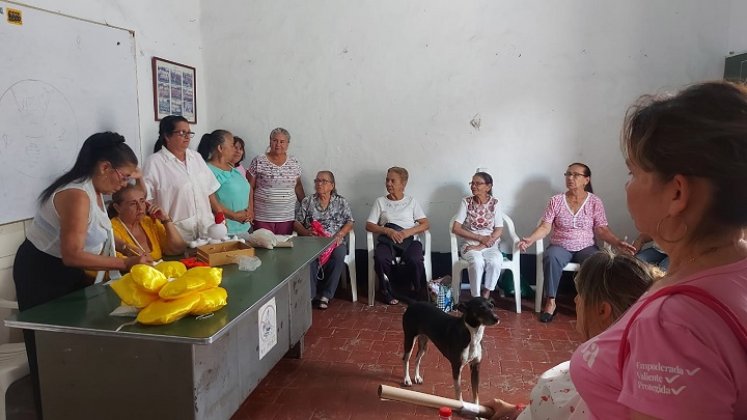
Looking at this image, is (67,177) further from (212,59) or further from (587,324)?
(212,59)

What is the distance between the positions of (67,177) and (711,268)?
2458 millimetres

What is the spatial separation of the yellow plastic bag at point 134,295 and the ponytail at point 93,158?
651 millimetres

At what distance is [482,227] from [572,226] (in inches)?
28.9

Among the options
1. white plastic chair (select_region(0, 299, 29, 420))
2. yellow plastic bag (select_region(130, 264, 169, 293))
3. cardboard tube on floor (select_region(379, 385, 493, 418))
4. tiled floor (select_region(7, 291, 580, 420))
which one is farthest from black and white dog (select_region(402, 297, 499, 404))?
white plastic chair (select_region(0, 299, 29, 420))

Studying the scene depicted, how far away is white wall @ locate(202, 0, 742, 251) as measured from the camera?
4473mm

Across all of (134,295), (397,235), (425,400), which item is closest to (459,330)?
(425,400)

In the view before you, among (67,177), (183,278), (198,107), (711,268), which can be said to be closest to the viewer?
(711,268)

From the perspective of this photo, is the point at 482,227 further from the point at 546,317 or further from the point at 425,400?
the point at 425,400

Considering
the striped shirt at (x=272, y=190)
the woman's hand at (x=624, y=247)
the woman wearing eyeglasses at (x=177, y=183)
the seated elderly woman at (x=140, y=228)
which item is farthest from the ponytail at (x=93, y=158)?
the woman's hand at (x=624, y=247)

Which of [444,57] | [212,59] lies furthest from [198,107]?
[444,57]

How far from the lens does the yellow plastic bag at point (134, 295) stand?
1.96 meters

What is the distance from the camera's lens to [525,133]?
15.5 feet

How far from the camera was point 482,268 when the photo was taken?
4.31m

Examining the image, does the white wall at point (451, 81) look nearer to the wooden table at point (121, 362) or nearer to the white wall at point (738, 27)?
the white wall at point (738, 27)
